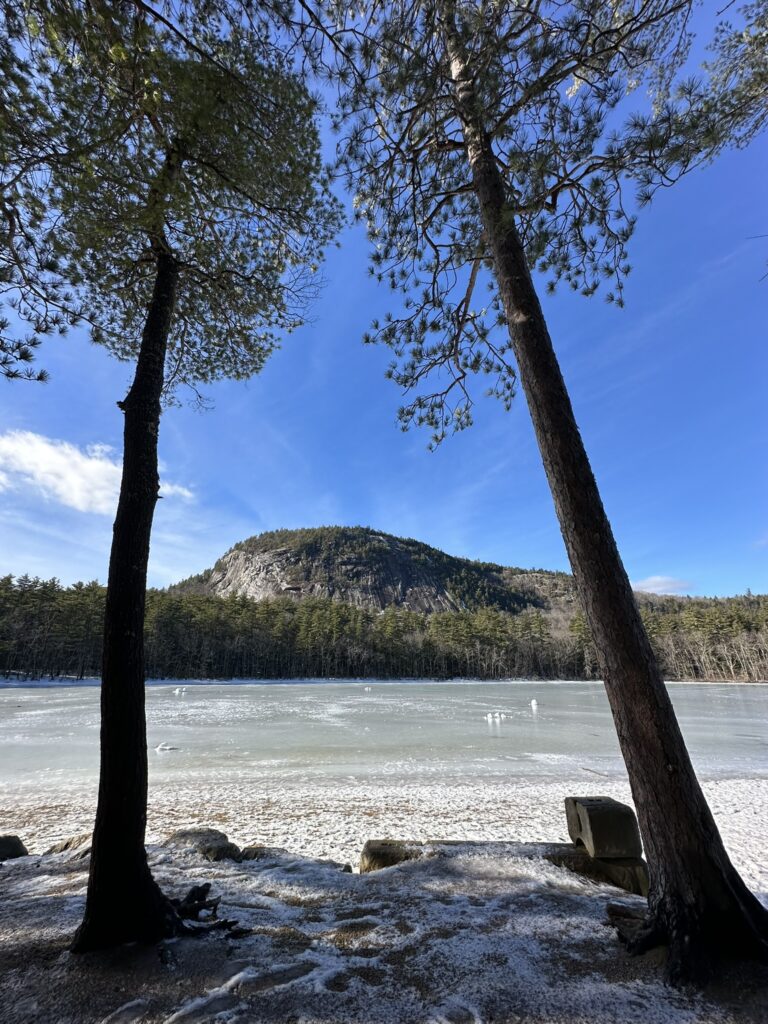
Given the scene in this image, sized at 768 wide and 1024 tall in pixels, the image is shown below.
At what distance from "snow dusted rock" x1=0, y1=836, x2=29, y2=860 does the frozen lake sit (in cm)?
129

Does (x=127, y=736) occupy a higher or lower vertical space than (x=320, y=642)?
lower

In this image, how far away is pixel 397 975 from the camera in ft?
6.55

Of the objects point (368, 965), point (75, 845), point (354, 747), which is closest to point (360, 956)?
point (368, 965)

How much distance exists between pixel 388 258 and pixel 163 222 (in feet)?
7.08

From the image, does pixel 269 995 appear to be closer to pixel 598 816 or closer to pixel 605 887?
pixel 605 887

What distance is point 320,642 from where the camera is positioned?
2527 inches

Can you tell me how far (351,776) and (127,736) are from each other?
688cm

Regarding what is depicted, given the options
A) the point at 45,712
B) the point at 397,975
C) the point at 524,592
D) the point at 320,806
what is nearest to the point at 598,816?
the point at 397,975

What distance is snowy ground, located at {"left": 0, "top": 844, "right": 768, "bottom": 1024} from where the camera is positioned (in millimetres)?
1715

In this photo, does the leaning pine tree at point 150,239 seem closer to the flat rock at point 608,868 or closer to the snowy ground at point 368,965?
the snowy ground at point 368,965

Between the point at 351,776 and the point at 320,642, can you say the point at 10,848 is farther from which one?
the point at 320,642

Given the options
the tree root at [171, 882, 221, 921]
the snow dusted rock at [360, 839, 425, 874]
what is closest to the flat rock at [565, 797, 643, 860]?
the snow dusted rock at [360, 839, 425, 874]

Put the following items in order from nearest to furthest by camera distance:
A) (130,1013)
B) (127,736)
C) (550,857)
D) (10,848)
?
(130,1013) → (127,736) → (550,857) → (10,848)

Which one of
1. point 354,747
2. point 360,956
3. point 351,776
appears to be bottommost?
point 354,747
